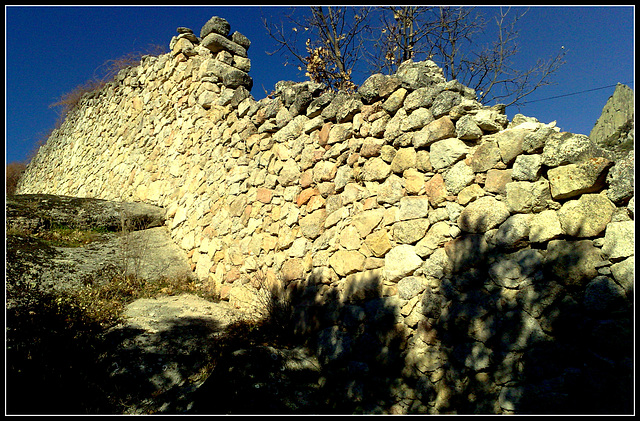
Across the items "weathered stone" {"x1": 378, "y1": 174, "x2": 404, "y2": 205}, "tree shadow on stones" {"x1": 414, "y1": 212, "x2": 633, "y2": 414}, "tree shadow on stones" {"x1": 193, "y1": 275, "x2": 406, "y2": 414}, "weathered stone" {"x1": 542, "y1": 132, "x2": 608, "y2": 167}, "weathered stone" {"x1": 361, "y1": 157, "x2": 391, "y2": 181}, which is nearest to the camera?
"tree shadow on stones" {"x1": 414, "y1": 212, "x2": 633, "y2": 414}

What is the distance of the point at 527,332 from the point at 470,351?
1.21ft

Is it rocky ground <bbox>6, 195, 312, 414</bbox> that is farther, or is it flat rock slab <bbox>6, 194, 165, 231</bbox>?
flat rock slab <bbox>6, 194, 165, 231</bbox>

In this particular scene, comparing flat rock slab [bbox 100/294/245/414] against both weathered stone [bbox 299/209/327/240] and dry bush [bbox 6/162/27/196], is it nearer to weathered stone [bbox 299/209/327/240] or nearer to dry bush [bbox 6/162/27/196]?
weathered stone [bbox 299/209/327/240]

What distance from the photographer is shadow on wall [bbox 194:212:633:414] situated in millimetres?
2076

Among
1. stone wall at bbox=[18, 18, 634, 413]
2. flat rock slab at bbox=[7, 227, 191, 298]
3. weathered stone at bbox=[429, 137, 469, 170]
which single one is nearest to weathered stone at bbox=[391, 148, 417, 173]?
stone wall at bbox=[18, 18, 634, 413]

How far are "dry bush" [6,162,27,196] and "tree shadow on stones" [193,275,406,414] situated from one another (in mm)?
13227

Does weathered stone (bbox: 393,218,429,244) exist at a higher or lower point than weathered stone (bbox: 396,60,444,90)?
lower

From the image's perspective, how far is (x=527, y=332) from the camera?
7.59 ft

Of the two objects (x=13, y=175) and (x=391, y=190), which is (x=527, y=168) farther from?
(x=13, y=175)

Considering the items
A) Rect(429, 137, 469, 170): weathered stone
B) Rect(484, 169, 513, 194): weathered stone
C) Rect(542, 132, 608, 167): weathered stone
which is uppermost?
Rect(429, 137, 469, 170): weathered stone

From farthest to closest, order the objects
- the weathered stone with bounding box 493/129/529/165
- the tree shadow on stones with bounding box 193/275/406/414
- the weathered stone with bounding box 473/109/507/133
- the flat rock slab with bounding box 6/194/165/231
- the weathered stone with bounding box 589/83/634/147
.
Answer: the flat rock slab with bounding box 6/194/165/231 < the weathered stone with bounding box 589/83/634/147 < the weathered stone with bounding box 473/109/507/133 < the tree shadow on stones with bounding box 193/275/406/414 < the weathered stone with bounding box 493/129/529/165

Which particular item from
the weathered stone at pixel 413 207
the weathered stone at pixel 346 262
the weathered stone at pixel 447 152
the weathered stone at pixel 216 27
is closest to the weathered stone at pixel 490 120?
the weathered stone at pixel 447 152

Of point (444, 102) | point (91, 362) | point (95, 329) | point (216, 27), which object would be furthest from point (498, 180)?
point (216, 27)

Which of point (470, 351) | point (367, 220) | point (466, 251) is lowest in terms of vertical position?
point (470, 351)
